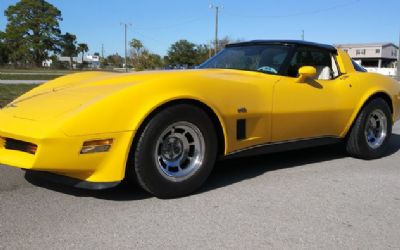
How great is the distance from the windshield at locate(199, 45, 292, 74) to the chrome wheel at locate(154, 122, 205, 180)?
121 centimetres

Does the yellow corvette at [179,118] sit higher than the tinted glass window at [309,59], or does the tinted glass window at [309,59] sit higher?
the tinted glass window at [309,59]

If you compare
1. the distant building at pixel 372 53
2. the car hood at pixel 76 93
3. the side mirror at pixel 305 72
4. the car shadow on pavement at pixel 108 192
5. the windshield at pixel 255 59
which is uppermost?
the distant building at pixel 372 53

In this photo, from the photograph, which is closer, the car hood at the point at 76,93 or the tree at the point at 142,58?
the car hood at the point at 76,93

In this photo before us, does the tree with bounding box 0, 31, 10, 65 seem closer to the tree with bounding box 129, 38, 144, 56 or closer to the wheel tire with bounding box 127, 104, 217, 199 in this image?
the tree with bounding box 129, 38, 144, 56

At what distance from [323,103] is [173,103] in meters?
1.84

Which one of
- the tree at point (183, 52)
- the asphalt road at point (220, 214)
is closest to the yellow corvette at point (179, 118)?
the asphalt road at point (220, 214)

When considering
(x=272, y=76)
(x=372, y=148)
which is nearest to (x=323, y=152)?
(x=372, y=148)

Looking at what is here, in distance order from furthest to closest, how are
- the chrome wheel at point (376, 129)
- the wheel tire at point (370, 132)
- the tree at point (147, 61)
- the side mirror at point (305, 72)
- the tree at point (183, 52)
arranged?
the tree at point (183, 52) → the tree at point (147, 61) → the chrome wheel at point (376, 129) → the wheel tire at point (370, 132) → the side mirror at point (305, 72)

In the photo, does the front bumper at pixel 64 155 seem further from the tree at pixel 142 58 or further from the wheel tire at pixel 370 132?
the tree at pixel 142 58

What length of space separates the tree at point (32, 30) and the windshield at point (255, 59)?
70018mm

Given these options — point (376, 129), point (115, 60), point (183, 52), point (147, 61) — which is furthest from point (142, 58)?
point (376, 129)

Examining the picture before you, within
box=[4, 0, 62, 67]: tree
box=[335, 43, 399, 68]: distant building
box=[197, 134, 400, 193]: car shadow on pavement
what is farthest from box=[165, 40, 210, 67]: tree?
box=[197, 134, 400, 193]: car shadow on pavement

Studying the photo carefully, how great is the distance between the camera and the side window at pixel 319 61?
4699 mm

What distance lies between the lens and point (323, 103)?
4.59 metres
